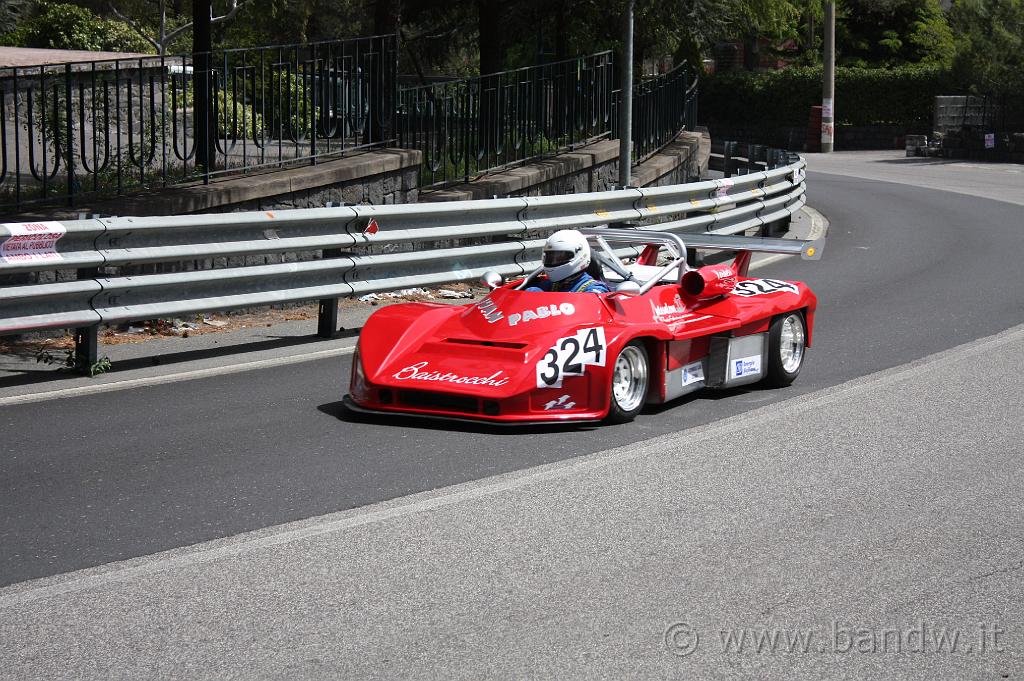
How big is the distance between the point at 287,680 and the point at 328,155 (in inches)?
441

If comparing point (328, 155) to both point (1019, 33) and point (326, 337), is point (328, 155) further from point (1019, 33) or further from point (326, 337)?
point (1019, 33)

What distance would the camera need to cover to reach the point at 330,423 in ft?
27.2

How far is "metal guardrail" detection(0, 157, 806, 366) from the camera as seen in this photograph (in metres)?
9.52

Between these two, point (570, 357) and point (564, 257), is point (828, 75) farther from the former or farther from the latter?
point (570, 357)

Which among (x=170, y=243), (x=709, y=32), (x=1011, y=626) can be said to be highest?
(x=709, y=32)

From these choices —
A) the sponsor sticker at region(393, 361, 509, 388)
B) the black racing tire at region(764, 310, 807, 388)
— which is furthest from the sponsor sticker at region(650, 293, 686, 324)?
the sponsor sticker at region(393, 361, 509, 388)

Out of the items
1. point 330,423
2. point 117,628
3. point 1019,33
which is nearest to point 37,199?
point 330,423

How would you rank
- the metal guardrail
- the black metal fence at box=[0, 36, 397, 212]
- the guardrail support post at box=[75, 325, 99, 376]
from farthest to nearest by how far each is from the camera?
the black metal fence at box=[0, 36, 397, 212] → the guardrail support post at box=[75, 325, 99, 376] → the metal guardrail

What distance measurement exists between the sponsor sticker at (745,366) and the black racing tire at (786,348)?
0.12 m

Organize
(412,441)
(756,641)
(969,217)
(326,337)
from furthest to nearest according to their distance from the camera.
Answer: (969,217) → (326,337) → (412,441) → (756,641)

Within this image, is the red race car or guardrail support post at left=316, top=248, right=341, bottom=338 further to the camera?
guardrail support post at left=316, top=248, right=341, bottom=338

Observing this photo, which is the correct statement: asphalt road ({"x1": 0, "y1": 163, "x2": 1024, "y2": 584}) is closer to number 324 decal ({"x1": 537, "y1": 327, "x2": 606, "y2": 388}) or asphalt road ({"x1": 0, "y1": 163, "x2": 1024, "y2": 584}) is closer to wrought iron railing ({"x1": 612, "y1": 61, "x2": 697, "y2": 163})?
number 324 decal ({"x1": 537, "y1": 327, "x2": 606, "y2": 388})

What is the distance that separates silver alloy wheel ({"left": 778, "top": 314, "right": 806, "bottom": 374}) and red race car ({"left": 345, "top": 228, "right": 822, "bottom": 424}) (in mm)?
20

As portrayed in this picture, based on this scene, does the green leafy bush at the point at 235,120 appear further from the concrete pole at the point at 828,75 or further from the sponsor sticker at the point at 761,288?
the concrete pole at the point at 828,75
